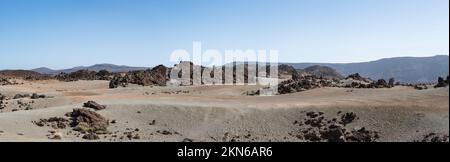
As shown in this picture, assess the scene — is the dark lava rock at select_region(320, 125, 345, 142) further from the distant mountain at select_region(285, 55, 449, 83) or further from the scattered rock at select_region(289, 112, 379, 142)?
the distant mountain at select_region(285, 55, 449, 83)

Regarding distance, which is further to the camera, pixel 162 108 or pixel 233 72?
pixel 233 72

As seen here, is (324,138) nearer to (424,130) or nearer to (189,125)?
(424,130)

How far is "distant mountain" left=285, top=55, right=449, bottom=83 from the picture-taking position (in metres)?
124

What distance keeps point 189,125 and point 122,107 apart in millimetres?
4538

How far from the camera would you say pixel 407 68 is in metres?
138

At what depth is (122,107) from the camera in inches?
1075

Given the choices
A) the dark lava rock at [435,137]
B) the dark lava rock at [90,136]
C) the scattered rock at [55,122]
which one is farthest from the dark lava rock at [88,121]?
the dark lava rock at [435,137]

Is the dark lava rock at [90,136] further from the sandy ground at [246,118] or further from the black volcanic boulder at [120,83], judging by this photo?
the black volcanic boulder at [120,83]

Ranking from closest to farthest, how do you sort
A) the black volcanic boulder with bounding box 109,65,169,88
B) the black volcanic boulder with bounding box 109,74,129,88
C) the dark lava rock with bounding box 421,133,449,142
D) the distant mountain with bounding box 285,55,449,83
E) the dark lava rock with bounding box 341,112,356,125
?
the dark lava rock with bounding box 421,133,449,142 < the dark lava rock with bounding box 341,112,356,125 < the black volcanic boulder with bounding box 109,74,129,88 < the black volcanic boulder with bounding box 109,65,169,88 < the distant mountain with bounding box 285,55,449,83

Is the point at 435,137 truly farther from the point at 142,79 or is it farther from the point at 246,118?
the point at 142,79

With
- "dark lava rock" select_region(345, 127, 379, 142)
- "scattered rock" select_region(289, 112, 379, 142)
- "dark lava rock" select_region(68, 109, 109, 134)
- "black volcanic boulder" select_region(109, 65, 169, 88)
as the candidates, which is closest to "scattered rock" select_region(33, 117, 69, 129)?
"dark lava rock" select_region(68, 109, 109, 134)
